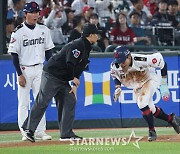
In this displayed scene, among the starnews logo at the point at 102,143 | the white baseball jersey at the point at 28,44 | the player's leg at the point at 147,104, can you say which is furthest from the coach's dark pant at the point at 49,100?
the player's leg at the point at 147,104

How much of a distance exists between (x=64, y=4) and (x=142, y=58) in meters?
6.26

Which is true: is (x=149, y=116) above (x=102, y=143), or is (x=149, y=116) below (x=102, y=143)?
above

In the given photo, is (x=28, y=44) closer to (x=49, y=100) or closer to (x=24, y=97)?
(x=24, y=97)

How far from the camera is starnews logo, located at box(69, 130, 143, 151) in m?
9.58

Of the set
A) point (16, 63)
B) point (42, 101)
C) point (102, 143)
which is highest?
point (16, 63)

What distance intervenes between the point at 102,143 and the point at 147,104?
110 centimetres

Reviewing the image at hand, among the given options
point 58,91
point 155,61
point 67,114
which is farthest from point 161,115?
point 58,91

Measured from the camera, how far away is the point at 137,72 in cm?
1112

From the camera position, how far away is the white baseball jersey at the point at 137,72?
10805 millimetres

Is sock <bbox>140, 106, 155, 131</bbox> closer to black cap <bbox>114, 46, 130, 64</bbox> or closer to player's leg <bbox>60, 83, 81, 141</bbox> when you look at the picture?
black cap <bbox>114, 46, 130, 64</bbox>

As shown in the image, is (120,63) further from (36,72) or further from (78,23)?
(78,23)

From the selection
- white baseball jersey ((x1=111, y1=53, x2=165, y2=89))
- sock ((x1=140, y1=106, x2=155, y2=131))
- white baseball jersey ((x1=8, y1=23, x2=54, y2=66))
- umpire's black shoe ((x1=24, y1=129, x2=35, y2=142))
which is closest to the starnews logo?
sock ((x1=140, y1=106, x2=155, y2=131))

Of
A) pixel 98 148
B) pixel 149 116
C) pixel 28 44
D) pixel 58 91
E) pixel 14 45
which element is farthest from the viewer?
pixel 28 44

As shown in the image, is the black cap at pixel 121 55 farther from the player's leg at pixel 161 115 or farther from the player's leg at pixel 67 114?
the player's leg at pixel 161 115
